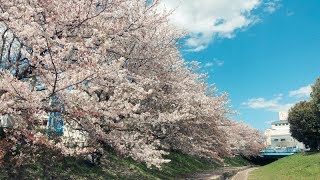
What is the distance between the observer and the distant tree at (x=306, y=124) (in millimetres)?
70000

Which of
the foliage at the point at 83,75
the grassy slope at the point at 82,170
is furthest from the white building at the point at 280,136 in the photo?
the foliage at the point at 83,75

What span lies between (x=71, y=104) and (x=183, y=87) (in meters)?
11.3

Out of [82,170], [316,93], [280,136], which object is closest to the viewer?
[82,170]

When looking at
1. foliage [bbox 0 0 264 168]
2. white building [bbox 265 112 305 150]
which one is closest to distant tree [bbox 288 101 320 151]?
foliage [bbox 0 0 264 168]

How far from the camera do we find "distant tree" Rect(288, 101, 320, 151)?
7000cm

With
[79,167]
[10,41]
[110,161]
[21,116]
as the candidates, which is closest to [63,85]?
[21,116]

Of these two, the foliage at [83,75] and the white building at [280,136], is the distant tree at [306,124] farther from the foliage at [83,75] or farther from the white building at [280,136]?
the white building at [280,136]

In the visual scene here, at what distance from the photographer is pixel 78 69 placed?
11695mm

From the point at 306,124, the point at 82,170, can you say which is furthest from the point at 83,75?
the point at 306,124

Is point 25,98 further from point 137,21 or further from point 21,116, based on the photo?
point 137,21

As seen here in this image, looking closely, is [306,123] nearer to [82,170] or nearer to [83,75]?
[82,170]

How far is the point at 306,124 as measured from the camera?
7138cm

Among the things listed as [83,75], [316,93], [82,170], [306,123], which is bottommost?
[82,170]

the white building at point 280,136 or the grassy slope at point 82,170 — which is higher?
the white building at point 280,136
